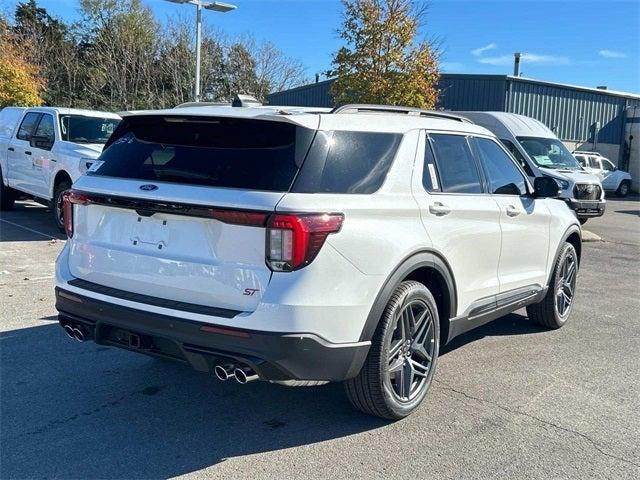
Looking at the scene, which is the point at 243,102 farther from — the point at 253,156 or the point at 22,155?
the point at 22,155

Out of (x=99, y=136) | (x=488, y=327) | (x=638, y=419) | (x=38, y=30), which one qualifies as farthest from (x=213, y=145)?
(x=38, y=30)

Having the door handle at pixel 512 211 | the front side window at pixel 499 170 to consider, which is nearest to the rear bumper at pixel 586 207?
the front side window at pixel 499 170

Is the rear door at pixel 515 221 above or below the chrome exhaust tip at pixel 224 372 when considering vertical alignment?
above

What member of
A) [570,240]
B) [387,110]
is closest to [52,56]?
[570,240]

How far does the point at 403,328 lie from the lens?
12.7 ft

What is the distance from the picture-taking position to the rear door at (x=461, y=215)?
4082 millimetres

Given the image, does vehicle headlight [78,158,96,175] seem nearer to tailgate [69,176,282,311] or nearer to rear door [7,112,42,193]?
rear door [7,112,42,193]

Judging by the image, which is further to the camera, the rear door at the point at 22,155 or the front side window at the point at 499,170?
the rear door at the point at 22,155

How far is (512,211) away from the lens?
509cm

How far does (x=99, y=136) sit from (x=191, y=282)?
8259 mm

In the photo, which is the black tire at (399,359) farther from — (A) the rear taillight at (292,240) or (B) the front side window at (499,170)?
(B) the front side window at (499,170)

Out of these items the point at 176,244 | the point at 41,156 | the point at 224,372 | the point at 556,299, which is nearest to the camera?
the point at 224,372

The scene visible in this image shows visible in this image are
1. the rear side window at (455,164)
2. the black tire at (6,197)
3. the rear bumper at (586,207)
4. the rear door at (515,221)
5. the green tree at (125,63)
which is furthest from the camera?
the green tree at (125,63)

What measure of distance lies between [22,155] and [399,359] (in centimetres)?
960
